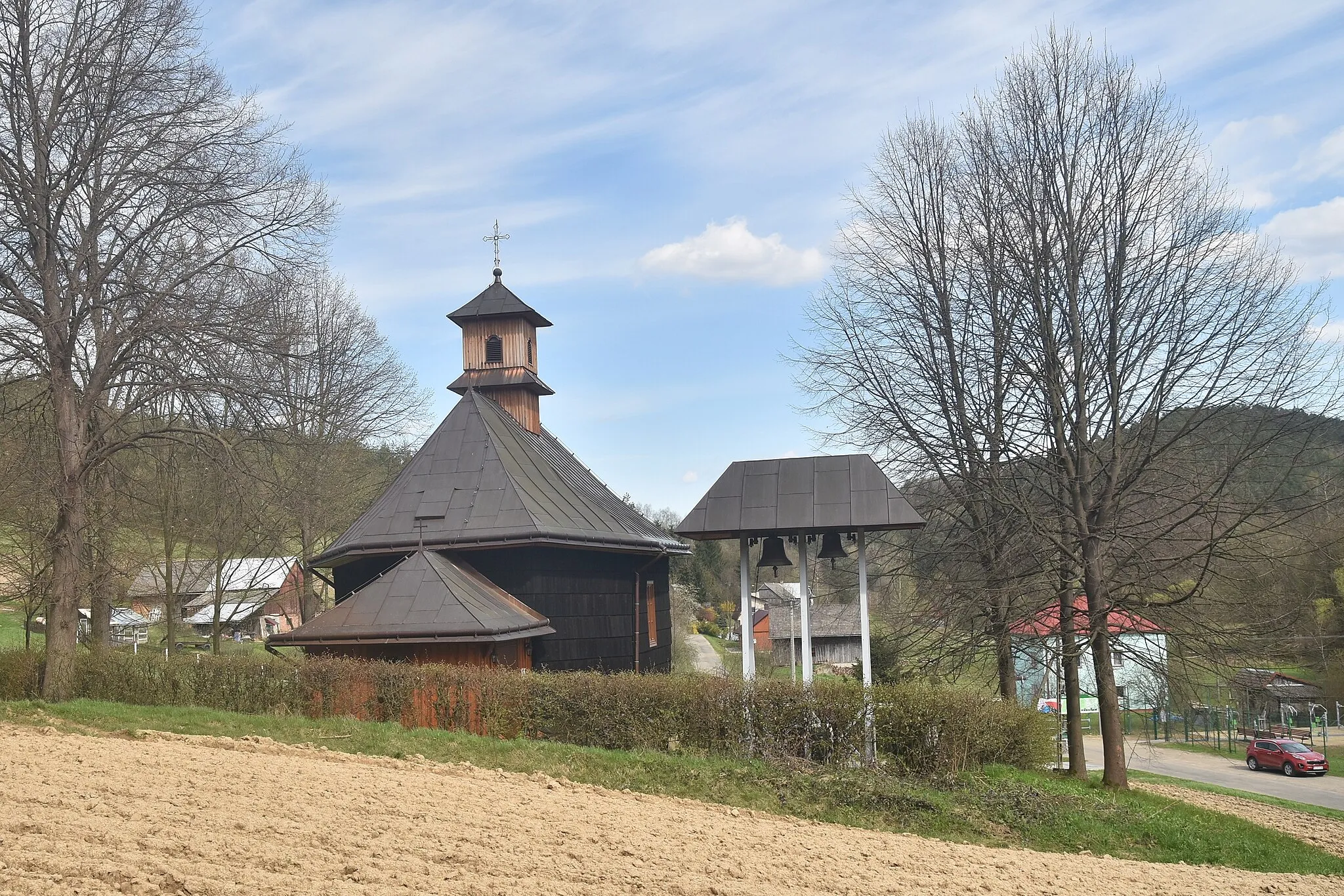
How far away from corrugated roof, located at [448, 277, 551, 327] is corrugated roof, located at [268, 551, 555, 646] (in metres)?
9.22

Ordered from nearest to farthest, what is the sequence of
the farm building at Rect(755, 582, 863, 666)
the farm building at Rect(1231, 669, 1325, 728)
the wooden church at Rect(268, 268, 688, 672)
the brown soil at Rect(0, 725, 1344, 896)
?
the brown soil at Rect(0, 725, 1344, 896), the wooden church at Rect(268, 268, 688, 672), the farm building at Rect(1231, 669, 1325, 728), the farm building at Rect(755, 582, 863, 666)

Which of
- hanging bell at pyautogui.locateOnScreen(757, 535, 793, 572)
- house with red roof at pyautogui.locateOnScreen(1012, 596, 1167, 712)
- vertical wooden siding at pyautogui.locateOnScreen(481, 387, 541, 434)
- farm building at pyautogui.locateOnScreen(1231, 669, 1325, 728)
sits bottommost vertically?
farm building at pyautogui.locateOnScreen(1231, 669, 1325, 728)

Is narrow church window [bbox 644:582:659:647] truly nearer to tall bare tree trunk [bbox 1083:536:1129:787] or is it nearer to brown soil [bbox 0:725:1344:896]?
tall bare tree trunk [bbox 1083:536:1129:787]

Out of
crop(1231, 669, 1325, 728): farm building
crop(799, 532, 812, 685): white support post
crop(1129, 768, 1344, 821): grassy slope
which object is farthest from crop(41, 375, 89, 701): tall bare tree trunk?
crop(1231, 669, 1325, 728): farm building

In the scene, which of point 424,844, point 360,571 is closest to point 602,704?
point 424,844

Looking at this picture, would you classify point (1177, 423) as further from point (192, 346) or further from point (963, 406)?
point (192, 346)

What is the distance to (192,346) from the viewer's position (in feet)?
48.9

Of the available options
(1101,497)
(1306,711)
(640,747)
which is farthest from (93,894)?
(1306,711)

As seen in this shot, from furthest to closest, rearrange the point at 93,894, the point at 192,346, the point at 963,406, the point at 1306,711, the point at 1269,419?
the point at 1306,711
the point at 963,406
the point at 192,346
the point at 1269,419
the point at 93,894

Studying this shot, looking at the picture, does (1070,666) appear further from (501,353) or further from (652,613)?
(501,353)

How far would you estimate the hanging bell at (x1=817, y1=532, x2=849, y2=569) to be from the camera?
14.9 metres

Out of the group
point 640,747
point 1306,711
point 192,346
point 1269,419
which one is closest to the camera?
point 1269,419

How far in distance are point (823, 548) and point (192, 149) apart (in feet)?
36.6

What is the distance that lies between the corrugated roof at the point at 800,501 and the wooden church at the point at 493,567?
4.09 meters
